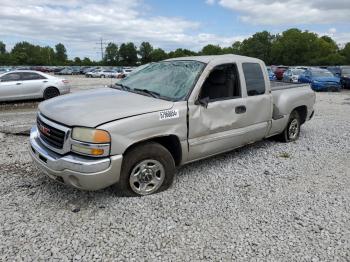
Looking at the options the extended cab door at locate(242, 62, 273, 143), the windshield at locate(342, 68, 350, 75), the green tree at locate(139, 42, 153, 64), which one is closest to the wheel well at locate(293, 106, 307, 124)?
the extended cab door at locate(242, 62, 273, 143)

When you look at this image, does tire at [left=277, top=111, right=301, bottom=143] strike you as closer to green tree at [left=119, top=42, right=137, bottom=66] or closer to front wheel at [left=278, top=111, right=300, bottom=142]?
front wheel at [left=278, top=111, right=300, bottom=142]

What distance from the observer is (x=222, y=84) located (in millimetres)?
5035

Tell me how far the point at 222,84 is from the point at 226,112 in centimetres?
44

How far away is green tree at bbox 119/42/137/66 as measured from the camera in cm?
12162

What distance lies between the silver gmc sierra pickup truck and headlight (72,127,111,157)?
0.03 feet

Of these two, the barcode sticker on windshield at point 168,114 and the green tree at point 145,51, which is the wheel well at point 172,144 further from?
the green tree at point 145,51

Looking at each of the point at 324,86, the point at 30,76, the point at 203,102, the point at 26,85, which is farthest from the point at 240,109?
the point at 324,86

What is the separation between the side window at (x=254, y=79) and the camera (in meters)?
5.39

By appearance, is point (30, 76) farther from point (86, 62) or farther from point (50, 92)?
point (86, 62)

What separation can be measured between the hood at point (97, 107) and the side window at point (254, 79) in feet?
5.59

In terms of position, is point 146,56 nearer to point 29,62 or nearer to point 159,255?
point 29,62

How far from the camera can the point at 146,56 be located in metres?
121

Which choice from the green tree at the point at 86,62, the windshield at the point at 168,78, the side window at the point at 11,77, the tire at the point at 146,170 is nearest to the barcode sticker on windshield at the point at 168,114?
the windshield at the point at 168,78

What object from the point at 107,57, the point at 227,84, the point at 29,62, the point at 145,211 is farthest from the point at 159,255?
the point at 107,57
